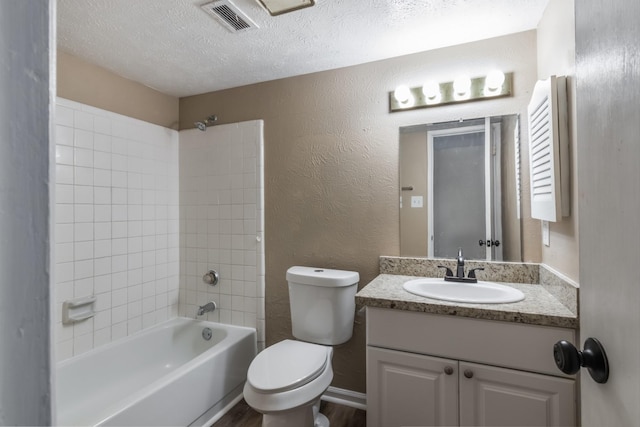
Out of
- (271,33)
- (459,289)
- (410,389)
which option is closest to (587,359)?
(410,389)

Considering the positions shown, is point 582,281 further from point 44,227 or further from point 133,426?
point 133,426

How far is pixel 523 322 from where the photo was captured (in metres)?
1.21

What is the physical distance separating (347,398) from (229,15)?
227cm

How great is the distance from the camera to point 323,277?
186 centimetres

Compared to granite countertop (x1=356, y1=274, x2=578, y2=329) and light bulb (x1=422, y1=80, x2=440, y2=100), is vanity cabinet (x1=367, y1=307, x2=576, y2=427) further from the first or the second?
light bulb (x1=422, y1=80, x2=440, y2=100)

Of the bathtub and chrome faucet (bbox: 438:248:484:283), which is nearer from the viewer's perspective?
the bathtub

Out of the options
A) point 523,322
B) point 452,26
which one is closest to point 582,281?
point 523,322

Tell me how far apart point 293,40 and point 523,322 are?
1.74 m

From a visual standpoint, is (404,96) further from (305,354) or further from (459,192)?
(305,354)

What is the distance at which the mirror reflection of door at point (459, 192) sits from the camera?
176 centimetres

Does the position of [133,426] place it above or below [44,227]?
below

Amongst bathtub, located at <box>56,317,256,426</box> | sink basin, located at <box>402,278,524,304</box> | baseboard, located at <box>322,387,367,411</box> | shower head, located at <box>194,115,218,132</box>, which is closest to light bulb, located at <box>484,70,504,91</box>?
sink basin, located at <box>402,278,524,304</box>

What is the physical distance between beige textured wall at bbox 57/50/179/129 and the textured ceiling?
0.07 meters

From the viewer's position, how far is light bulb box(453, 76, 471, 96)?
5.73 ft
